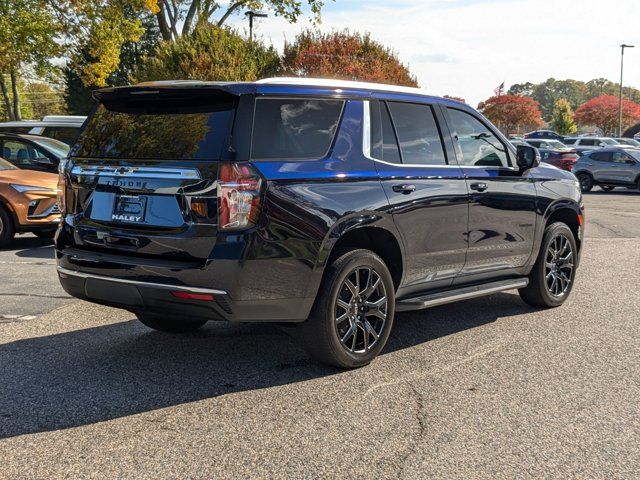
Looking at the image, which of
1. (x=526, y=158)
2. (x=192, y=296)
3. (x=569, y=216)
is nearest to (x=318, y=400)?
(x=192, y=296)

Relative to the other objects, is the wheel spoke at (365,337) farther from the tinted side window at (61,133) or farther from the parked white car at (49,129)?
A: the tinted side window at (61,133)

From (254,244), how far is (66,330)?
2450mm

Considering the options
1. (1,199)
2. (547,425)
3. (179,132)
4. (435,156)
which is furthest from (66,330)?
(1,199)

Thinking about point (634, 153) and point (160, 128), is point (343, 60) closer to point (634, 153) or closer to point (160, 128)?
point (634, 153)

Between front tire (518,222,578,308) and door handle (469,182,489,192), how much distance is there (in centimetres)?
113

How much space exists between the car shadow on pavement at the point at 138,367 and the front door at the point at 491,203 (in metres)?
0.57

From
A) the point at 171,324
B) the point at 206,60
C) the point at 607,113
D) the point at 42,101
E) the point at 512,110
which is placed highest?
the point at 42,101

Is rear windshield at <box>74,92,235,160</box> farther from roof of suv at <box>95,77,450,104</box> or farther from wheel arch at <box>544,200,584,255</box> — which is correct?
wheel arch at <box>544,200,584,255</box>

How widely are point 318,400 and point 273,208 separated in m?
1.15

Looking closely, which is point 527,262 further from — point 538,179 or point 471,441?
point 471,441

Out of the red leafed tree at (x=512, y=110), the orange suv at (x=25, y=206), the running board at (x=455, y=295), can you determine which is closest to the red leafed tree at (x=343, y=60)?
the orange suv at (x=25, y=206)

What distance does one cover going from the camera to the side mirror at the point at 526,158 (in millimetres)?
6387

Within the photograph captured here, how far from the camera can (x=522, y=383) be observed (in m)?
4.71

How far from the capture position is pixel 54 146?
12.5 metres
